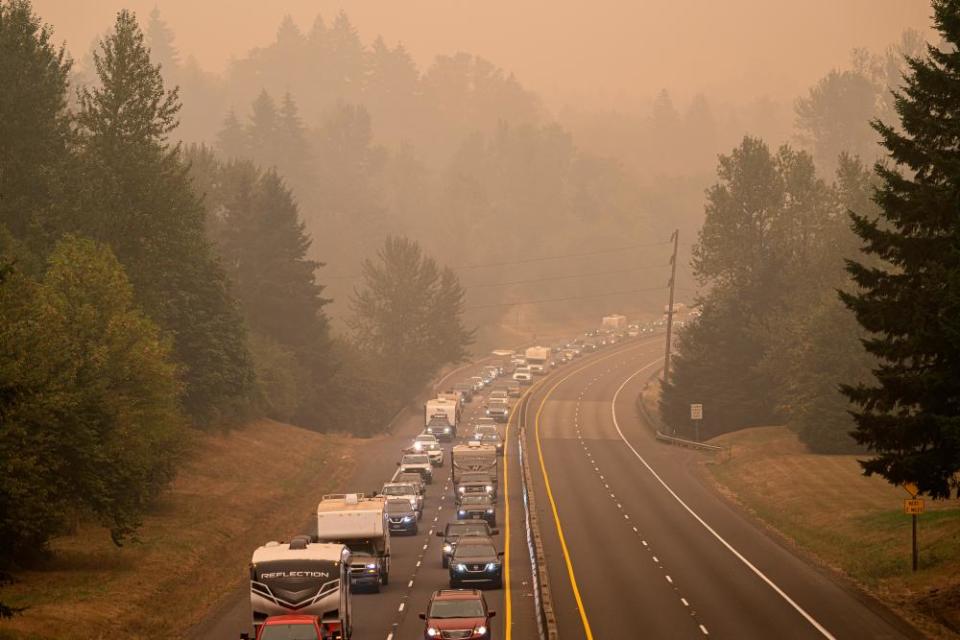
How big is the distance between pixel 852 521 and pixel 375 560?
2316 centimetres

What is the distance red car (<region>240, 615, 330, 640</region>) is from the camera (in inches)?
1169

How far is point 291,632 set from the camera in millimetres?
29797

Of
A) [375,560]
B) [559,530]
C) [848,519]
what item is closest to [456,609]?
[375,560]

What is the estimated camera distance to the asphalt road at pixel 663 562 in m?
37.7

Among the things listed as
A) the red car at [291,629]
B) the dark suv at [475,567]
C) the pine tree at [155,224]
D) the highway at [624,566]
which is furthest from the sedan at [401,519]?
the red car at [291,629]

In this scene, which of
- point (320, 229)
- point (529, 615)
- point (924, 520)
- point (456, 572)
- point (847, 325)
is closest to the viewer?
point (529, 615)

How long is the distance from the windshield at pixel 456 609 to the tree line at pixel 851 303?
12.2m

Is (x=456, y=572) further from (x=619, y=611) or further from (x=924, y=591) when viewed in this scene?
(x=924, y=591)

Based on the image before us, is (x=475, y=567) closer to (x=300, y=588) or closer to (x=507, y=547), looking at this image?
(x=507, y=547)

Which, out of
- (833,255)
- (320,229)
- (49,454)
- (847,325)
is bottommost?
(49,454)

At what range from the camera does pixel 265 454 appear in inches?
3083

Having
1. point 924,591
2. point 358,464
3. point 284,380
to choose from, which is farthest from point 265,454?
point 924,591

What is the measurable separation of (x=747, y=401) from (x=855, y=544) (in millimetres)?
44722

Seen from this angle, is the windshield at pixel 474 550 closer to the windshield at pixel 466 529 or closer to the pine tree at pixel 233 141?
the windshield at pixel 466 529
